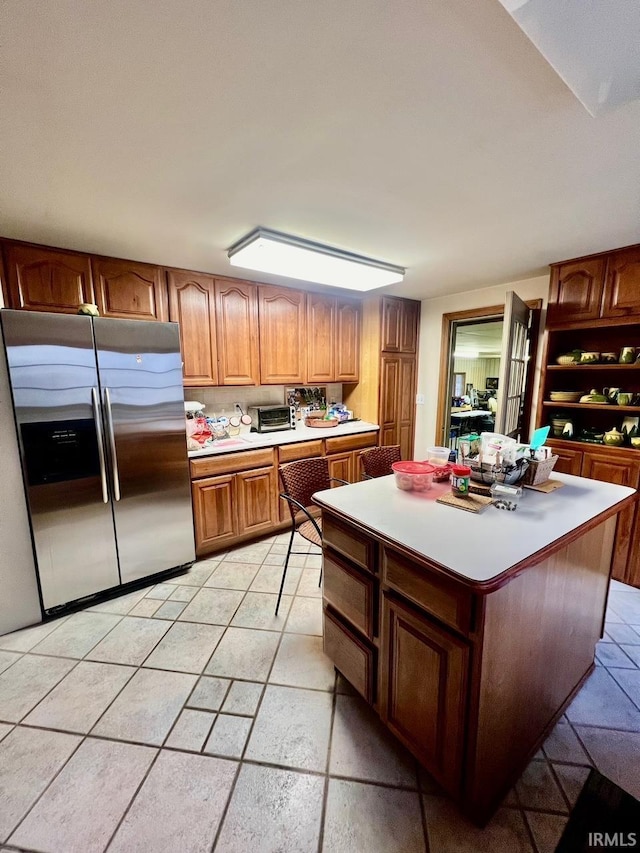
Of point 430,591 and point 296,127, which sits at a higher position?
point 296,127

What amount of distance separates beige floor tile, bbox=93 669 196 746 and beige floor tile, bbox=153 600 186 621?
1.33 ft

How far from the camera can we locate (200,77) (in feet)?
3.18

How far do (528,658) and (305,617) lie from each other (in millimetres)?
1278

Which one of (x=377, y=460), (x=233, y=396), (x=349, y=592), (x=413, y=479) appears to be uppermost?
(x=233, y=396)

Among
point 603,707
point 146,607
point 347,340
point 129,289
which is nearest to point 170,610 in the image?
point 146,607

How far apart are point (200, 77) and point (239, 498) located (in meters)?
2.50

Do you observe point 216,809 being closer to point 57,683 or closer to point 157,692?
point 157,692

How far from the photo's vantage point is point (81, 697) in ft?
5.20

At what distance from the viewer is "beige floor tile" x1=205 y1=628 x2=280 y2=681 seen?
171 centimetres

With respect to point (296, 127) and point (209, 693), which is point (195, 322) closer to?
point (296, 127)

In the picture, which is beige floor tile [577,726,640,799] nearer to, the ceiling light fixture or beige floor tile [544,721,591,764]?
beige floor tile [544,721,591,764]

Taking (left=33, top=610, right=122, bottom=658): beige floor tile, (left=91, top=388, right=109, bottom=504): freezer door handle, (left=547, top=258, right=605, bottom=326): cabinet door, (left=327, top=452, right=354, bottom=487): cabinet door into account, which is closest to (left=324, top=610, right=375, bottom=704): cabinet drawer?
(left=33, top=610, right=122, bottom=658): beige floor tile

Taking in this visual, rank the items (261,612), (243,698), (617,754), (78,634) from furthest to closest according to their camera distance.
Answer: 1. (261,612)
2. (78,634)
3. (243,698)
4. (617,754)

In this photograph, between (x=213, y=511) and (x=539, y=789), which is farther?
(x=213, y=511)
